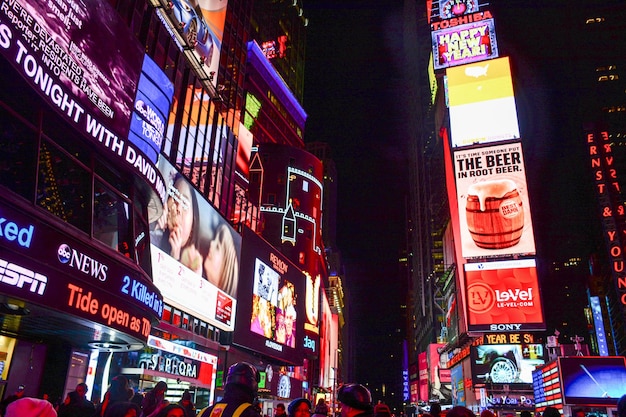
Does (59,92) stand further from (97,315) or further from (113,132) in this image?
(97,315)

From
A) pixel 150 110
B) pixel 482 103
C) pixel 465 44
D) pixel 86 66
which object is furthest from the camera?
pixel 465 44

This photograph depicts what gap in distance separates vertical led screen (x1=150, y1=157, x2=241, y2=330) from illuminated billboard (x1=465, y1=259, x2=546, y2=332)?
20.4 meters

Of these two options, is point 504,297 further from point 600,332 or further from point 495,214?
point 600,332

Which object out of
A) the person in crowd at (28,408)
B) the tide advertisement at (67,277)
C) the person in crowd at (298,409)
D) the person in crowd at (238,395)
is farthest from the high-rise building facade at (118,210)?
the person in crowd at (238,395)

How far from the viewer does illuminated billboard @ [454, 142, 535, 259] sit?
36.6m

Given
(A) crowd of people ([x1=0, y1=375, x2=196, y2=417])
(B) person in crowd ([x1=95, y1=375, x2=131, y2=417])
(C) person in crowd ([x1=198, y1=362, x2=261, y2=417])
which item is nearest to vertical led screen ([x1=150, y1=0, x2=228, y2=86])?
(A) crowd of people ([x1=0, y1=375, x2=196, y2=417])

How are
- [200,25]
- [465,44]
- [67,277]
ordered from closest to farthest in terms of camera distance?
[67,277], [200,25], [465,44]

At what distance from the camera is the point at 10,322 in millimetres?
9898

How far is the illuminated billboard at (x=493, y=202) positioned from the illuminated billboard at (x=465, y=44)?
37.6 ft

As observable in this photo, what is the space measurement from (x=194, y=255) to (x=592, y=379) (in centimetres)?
1913

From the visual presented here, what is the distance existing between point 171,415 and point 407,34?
158223mm

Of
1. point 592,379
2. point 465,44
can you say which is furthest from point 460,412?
point 465,44

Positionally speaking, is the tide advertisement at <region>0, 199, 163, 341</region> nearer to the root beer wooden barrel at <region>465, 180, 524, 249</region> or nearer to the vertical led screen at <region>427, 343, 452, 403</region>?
the root beer wooden barrel at <region>465, 180, 524, 249</region>

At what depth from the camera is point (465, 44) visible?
46656 millimetres
